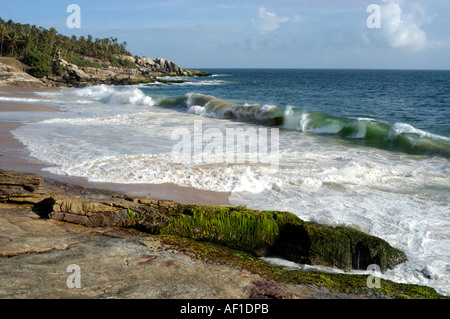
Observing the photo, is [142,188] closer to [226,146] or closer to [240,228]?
[240,228]

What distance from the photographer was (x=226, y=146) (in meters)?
12.8

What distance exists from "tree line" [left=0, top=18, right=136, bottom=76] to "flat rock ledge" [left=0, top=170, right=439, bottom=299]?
59426 mm

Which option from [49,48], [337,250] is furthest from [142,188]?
[49,48]

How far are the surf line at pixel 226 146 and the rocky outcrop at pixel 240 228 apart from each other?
174 inches

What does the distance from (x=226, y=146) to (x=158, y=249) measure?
8.59 m

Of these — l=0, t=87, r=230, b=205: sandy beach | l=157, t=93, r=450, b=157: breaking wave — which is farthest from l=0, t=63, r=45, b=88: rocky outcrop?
l=0, t=87, r=230, b=205: sandy beach

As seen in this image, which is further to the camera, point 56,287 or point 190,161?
point 190,161

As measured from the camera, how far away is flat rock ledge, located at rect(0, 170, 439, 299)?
134 inches

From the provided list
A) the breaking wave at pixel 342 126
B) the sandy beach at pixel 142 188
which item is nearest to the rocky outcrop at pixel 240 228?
the sandy beach at pixel 142 188

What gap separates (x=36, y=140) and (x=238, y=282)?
11.5 meters

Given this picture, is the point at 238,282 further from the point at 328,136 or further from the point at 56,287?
the point at 328,136

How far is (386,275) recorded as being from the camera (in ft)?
15.8

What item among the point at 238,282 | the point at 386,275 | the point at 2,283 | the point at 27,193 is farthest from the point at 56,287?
the point at 386,275

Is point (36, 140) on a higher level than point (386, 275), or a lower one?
higher
